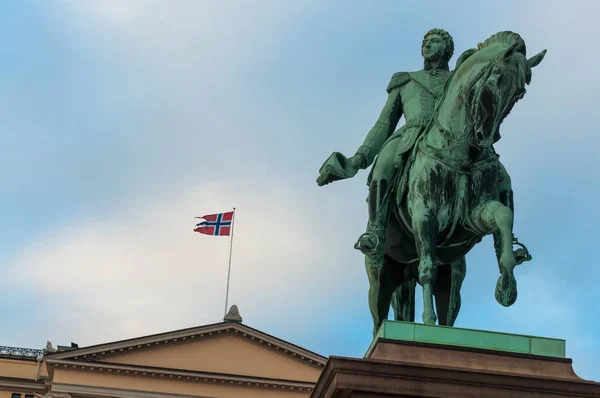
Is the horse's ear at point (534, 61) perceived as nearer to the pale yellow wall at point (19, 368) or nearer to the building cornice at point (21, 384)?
the building cornice at point (21, 384)

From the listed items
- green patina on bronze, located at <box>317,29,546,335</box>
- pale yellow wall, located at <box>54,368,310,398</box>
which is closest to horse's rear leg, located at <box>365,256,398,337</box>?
green patina on bronze, located at <box>317,29,546,335</box>

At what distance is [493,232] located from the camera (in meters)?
11.6

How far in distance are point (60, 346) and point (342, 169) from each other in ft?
206

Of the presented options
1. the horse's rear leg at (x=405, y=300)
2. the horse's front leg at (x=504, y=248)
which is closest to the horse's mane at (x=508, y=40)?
the horse's front leg at (x=504, y=248)

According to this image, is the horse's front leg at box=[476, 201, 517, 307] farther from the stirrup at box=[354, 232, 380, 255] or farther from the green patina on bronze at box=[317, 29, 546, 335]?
the stirrup at box=[354, 232, 380, 255]

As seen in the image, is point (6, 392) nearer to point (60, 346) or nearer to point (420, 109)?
point (60, 346)

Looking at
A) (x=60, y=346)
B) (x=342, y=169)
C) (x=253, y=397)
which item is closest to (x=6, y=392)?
(x=60, y=346)

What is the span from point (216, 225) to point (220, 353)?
940cm

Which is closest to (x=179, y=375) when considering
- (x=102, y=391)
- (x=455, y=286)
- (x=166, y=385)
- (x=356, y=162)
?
(x=166, y=385)

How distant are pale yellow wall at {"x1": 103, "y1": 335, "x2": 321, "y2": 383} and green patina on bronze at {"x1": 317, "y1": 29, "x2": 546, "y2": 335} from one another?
5895 centimetres

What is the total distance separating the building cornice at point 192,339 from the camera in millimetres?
69125

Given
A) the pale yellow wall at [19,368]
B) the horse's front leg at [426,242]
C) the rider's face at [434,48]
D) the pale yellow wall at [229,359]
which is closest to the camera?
the horse's front leg at [426,242]

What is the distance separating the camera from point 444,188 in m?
11.9

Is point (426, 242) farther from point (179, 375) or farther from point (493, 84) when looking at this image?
point (179, 375)
